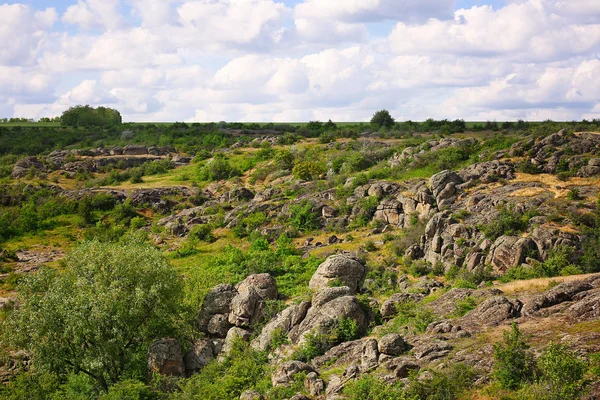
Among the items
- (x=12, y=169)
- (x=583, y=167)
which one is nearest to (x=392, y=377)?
(x=583, y=167)

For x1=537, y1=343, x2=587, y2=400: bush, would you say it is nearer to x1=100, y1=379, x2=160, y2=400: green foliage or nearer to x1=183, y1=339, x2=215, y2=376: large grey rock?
x1=100, y1=379, x2=160, y2=400: green foliage

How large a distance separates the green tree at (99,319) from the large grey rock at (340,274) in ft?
29.7

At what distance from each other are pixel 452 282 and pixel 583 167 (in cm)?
1707

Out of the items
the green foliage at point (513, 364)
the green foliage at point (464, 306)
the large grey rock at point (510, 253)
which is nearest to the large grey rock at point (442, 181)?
the large grey rock at point (510, 253)

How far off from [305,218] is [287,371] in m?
29.4

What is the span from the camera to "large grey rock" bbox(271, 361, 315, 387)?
28297 millimetres

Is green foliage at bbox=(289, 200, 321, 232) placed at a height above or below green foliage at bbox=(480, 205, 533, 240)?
below

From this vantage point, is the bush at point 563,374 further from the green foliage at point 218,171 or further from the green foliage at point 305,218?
the green foliage at point 218,171

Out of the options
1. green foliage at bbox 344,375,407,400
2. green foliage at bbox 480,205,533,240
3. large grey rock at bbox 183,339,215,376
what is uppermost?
green foliage at bbox 480,205,533,240

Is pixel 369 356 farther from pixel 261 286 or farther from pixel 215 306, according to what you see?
pixel 215 306

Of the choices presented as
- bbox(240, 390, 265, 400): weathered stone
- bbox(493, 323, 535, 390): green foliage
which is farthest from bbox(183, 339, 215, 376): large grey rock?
bbox(493, 323, 535, 390): green foliage

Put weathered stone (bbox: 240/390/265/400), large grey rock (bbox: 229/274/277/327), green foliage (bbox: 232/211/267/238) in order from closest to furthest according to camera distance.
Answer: weathered stone (bbox: 240/390/265/400) < large grey rock (bbox: 229/274/277/327) < green foliage (bbox: 232/211/267/238)

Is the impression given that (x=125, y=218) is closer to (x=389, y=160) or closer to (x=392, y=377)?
(x=389, y=160)

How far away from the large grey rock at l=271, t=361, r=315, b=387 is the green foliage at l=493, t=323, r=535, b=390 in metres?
8.80
